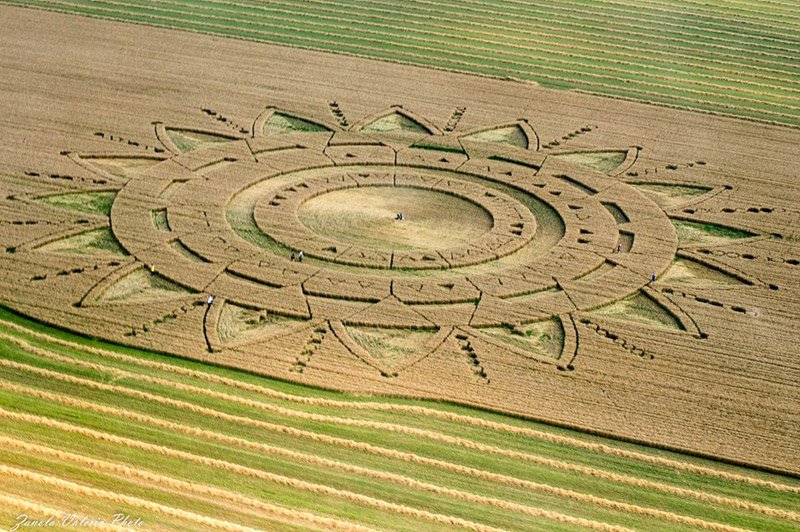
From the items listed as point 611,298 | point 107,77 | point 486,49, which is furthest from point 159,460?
point 486,49

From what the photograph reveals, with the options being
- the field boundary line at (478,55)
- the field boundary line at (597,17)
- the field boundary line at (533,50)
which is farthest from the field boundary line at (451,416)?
the field boundary line at (597,17)

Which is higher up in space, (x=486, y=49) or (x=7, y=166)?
(x=486, y=49)

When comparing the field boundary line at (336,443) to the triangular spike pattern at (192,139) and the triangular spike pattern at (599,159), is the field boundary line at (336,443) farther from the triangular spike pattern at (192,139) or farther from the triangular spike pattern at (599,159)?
the triangular spike pattern at (599,159)

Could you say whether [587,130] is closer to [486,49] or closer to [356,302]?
[486,49]

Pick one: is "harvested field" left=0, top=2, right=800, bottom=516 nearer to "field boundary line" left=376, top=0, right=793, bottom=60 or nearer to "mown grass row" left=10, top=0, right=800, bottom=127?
"mown grass row" left=10, top=0, right=800, bottom=127

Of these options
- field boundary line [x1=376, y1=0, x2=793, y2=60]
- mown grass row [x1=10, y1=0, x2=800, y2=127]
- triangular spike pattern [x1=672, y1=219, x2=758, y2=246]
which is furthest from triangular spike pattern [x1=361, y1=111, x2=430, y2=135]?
field boundary line [x1=376, y1=0, x2=793, y2=60]

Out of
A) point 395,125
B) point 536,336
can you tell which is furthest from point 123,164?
point 536,336
